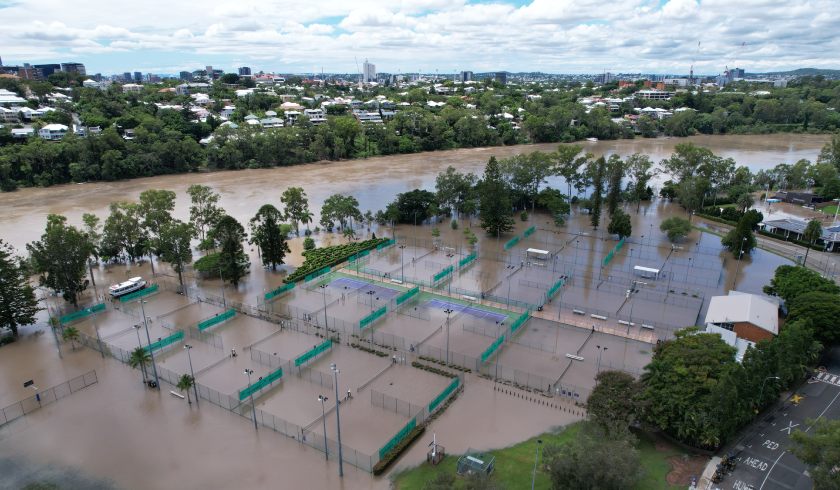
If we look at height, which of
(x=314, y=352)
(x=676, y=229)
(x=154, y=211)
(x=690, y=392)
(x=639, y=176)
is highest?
(x=154, y=211)

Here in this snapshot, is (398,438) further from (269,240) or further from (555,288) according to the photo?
(269,240)

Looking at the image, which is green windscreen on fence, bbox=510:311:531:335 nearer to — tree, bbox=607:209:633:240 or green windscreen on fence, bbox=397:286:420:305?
green windscreen on fence, bbox=397:286:420:305

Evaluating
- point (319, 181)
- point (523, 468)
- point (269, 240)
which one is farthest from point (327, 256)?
point (319, 181)

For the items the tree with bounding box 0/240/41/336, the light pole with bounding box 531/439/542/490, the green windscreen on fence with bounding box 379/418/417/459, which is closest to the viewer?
the light pole with bounding box 531/439/542/490

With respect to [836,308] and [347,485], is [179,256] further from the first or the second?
[836,308]

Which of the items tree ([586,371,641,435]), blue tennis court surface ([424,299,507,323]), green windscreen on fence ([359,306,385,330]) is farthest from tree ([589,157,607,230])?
tree ([586,371,641,435])

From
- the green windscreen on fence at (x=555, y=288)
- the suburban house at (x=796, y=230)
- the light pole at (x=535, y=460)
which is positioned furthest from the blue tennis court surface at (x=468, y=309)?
the suburban house at (x=796, y=230)

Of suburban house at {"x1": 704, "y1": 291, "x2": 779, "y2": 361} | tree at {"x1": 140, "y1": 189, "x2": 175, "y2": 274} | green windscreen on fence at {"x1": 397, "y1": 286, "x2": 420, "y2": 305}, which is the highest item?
tree at {"x1": 140, "y1": 189, "x2": 175, "y2": 274}
